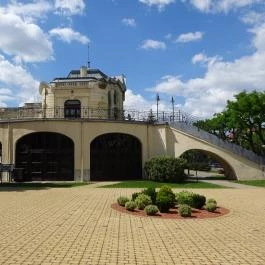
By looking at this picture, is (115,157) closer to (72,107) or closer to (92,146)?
(92,146)

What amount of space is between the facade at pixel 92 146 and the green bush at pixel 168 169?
3139 mm

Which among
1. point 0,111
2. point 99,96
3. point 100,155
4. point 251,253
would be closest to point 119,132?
point 100,155

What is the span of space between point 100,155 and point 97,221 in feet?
69.0

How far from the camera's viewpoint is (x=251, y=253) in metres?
10.0

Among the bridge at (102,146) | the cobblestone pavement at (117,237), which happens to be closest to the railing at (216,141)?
the bridge at (102,146)

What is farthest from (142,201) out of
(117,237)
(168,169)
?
(168,169)

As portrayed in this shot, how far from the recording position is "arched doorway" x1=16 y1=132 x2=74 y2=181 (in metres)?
34.5

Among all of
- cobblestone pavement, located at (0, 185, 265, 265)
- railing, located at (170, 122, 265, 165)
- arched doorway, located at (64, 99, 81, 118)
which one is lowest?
cobblestone pavement, located at (0, 185, 265, 265)

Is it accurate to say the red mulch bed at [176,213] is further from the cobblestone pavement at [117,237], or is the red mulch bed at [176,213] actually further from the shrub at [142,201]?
the cobblestone pavement at [117,237]

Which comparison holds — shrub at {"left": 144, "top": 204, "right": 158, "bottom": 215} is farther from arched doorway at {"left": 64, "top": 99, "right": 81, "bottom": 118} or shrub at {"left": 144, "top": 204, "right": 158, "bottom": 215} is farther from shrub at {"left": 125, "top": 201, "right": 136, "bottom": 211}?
arched doorway at {"left": 64, "top": 99, "right": 81, "bottom": 118}

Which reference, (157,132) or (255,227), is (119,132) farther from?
(255,227)

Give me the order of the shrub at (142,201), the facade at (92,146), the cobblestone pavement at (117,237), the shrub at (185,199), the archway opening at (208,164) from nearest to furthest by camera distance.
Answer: the cobblestone pavement at (117,237) < the shrub at (142,201) < the shrub at (185,199) < the facade at (92,146) < the archway opening at (208,164)

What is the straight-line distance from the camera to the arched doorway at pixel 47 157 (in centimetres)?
3450

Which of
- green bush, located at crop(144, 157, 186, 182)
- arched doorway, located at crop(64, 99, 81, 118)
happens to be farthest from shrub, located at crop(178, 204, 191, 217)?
arched doorway, located at crop(64, 99, 81, 118)
